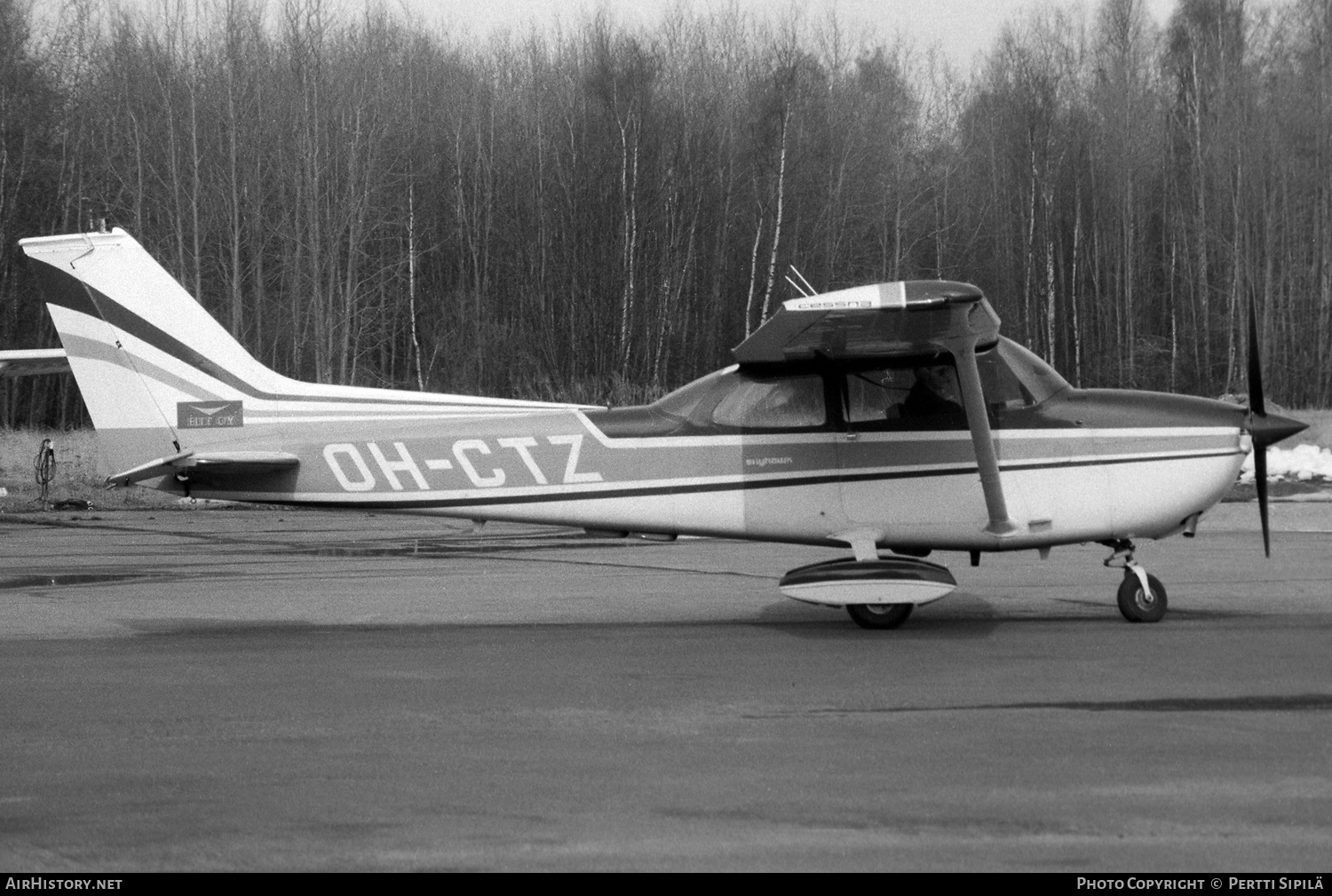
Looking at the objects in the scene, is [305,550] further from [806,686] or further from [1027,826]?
[1027,826]

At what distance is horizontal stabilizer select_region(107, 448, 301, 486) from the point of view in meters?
10.4

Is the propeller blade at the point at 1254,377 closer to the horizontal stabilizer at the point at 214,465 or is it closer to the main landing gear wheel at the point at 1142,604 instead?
the main landing gear wheel at the point at 1142,604

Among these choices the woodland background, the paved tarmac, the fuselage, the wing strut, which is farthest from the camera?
the woodland background

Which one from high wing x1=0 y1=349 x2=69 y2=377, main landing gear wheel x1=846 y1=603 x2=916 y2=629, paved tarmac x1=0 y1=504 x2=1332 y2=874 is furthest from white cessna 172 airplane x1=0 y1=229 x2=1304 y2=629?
high wing x1=0 y1=349 x2=69 y2=377

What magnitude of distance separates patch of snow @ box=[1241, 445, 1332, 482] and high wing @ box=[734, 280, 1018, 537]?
14816 millimetres

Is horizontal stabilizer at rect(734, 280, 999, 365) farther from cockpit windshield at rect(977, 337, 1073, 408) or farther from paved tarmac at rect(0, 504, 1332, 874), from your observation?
paved tarmac at rect(0, 504, 1332, 874)

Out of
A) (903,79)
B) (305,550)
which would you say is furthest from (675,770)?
(903,79)

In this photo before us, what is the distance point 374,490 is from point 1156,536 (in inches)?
227

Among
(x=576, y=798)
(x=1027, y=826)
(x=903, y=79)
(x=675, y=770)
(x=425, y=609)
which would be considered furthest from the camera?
(x=903, y=79)

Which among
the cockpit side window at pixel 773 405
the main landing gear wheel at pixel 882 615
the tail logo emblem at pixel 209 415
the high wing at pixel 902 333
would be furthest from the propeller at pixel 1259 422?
the tail logo emblem at pixel 209 415

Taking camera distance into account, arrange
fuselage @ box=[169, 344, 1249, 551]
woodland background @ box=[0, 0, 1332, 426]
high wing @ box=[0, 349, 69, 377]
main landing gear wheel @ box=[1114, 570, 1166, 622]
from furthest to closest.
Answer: woodland background @ box=[0, 0, 1332, 426]
high wing @ box=[0, 349, 69, 377]
fuselage @ box=[169, 344, 1249, 551]
main landing gear wheel @ box=[1114, 570, 1166, 622]

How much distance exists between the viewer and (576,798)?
555cm

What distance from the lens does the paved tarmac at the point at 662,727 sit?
4930 millimetres

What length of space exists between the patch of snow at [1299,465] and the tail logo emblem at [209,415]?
56.8ft
